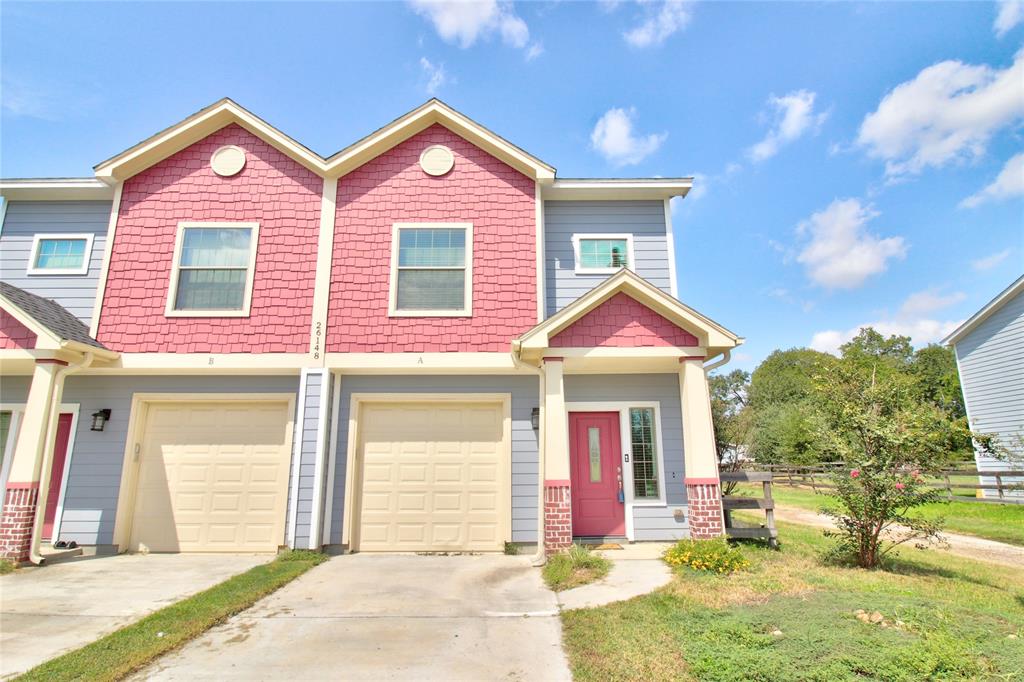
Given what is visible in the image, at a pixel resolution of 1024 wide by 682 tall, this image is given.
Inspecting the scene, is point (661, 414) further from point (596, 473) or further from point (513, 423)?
point (513, 423)

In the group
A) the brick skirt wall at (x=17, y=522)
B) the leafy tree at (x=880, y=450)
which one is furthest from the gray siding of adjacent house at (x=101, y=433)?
the leafy tree at (x=880, y=450)

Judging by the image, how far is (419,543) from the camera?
314 inches

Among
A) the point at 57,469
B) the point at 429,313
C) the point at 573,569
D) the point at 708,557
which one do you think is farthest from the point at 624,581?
the point at 57,469

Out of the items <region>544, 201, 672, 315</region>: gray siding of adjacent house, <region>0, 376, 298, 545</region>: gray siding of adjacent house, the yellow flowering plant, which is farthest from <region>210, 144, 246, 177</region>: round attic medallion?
the yellow flowering plant

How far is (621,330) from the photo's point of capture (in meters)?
7.30

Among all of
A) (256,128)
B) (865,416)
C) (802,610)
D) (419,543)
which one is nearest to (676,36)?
(865,416)

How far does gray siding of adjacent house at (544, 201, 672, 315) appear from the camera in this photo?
29.3 ft

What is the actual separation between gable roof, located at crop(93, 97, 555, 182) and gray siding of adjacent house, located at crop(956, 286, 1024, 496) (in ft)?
51.0

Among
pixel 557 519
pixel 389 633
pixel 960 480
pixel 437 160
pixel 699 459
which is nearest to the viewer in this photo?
pixel 389 633

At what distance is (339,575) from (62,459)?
5720mm

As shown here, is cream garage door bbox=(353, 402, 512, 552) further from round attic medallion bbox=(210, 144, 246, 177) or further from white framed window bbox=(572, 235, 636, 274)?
round attic medallion bbox=(210, 144, 246, 177)

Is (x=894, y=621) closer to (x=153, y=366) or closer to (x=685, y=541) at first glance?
(x=685, y=541)

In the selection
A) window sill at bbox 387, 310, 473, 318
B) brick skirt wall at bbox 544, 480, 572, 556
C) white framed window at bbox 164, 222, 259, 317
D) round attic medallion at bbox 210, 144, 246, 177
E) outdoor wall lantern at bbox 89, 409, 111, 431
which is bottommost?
brick skirt wall at bbox 544, 480, 572, 556

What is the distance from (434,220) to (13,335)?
6.69 metres
